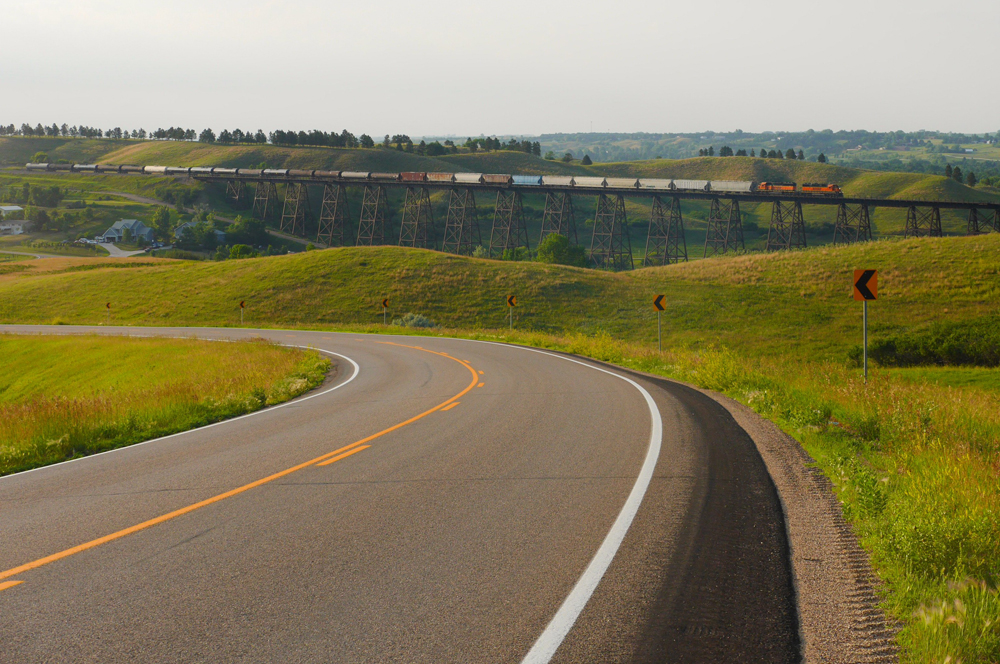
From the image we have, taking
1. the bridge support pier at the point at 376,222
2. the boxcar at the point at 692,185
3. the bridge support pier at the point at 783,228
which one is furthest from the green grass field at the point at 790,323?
the boxcar at the point at 692,185

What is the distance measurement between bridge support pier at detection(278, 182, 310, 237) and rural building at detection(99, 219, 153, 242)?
2081 cm

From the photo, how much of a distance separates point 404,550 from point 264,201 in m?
133

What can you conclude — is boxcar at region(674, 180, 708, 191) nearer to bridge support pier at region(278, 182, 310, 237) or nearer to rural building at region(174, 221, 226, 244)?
bridge support pier at region(278, 182, 310, 237)

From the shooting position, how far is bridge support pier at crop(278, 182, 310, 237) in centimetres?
11519

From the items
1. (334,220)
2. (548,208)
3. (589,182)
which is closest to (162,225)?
(334,220)

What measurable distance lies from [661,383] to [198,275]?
53088mm

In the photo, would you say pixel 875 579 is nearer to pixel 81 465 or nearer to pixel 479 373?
pixel 81 465

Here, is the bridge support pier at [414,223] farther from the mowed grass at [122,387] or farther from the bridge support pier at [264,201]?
the mowed grass at [122,387]

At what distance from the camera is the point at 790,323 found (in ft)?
133

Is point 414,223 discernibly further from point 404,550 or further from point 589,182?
point 404,550

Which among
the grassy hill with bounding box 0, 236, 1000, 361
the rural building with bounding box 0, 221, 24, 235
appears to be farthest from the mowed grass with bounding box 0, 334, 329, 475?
the rural building with bounding box 0, 221, 24, 235

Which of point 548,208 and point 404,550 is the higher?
point 548,208

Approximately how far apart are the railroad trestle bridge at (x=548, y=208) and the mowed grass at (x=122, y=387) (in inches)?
2488

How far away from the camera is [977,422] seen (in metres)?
9.66
